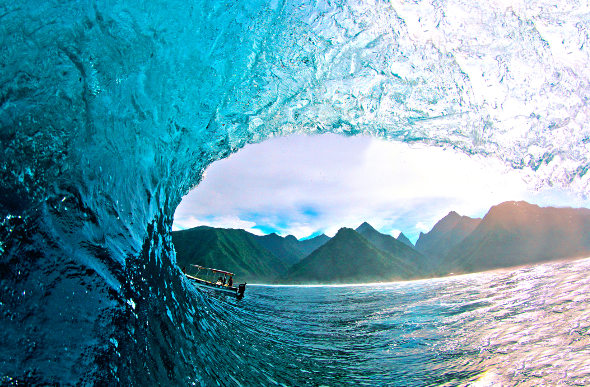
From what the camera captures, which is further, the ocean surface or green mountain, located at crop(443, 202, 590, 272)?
green mountain, located at crop(443, 202, 590, 272)

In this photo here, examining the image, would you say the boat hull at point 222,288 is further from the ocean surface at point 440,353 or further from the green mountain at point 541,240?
the green mountain at point 541,240

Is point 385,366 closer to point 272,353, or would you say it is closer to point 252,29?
point 272,353

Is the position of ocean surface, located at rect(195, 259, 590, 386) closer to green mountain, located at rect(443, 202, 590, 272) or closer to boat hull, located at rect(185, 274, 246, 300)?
boat hull, located at rect(185, 274, 246, 300)

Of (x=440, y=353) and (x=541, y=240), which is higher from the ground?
(x=440, y=353)

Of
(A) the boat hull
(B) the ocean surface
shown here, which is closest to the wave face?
(B) the ocean surface

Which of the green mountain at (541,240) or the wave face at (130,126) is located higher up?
the wave face at (130,126)

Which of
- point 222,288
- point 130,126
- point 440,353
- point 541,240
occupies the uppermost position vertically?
point 130,126

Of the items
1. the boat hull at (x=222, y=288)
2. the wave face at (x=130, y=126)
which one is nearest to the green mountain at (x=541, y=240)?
the boat hull at (x=222, y=288)

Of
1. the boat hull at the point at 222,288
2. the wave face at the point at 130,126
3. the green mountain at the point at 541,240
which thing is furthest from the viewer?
the green mountain at the point at 541,240

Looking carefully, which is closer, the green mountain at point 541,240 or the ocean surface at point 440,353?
the ocean surface at point 440,353

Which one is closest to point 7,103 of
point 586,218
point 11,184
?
point 11,184

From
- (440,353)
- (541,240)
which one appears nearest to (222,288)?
(440,353)

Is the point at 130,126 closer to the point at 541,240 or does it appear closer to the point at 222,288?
the point at 222,288

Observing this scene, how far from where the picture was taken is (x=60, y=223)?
3912 millimetres
